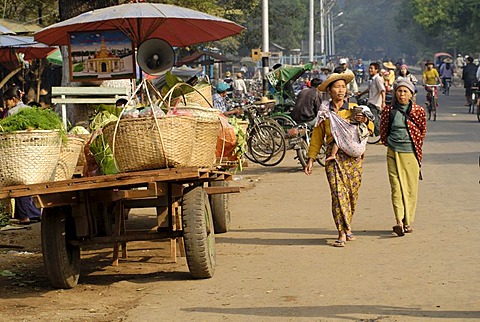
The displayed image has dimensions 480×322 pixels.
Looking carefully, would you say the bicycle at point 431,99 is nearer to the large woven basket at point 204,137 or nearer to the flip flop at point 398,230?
the flip flop at point 398,230

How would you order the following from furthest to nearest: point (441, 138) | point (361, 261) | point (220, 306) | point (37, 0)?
point (37, 0), point (441, 138), point (361, 261), point (220, 306)

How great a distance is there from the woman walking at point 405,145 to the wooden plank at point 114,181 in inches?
134

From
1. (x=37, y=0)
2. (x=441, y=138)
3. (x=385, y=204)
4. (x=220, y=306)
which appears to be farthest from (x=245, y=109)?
(x=220, y=306)

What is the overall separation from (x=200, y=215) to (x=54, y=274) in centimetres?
134

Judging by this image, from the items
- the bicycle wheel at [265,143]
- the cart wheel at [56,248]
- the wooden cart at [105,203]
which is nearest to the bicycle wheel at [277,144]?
the bicycle wheel at [265,143]

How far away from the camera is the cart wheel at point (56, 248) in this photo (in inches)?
331

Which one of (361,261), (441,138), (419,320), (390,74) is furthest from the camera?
(390,74)

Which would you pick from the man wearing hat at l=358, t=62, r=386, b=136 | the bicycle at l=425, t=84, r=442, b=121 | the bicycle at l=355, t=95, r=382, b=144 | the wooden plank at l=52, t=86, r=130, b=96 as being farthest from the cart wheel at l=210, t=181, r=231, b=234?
the bicycle at l=425, t=84, r=442, b=121

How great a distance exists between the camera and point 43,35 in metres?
12.3

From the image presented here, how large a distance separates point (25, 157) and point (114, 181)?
73 centimetres

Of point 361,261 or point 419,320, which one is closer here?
point 419,320

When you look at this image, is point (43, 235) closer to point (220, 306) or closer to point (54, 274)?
point (54, 274)

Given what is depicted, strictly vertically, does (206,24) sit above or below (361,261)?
above

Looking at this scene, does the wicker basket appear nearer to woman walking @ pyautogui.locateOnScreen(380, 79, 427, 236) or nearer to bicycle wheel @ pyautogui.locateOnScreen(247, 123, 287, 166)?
woman walking @ pyautogui.locateOnScreen(380, 79, 427, 236)
